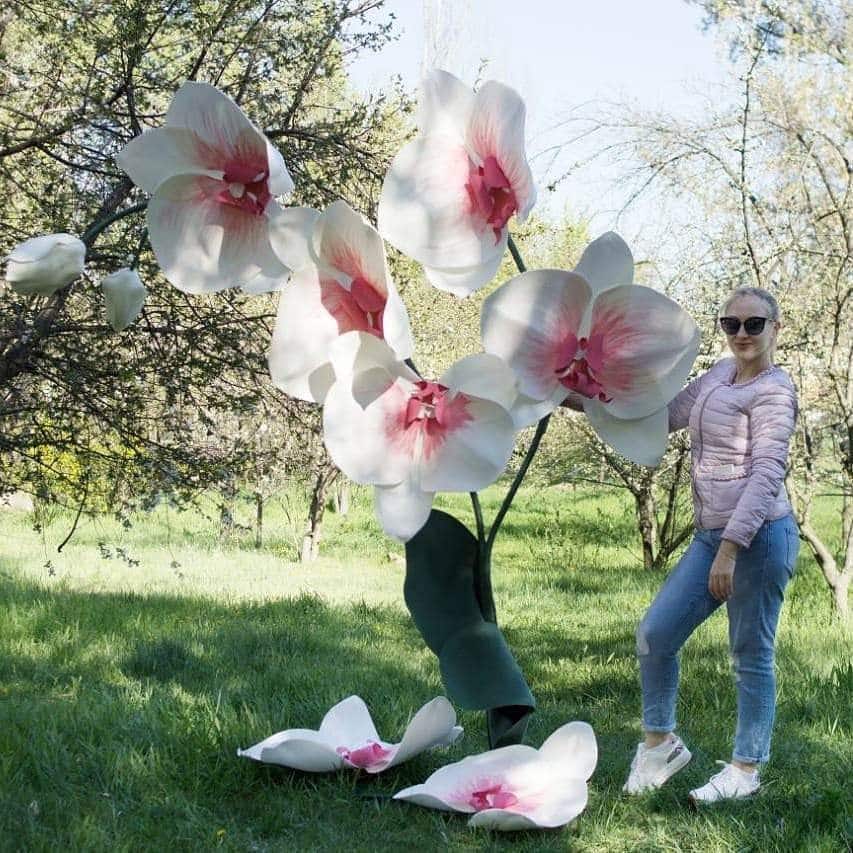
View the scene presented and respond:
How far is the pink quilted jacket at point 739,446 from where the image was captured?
3047mm

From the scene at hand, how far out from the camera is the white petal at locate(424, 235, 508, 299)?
1028 mm

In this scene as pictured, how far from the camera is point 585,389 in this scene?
1.03 metres

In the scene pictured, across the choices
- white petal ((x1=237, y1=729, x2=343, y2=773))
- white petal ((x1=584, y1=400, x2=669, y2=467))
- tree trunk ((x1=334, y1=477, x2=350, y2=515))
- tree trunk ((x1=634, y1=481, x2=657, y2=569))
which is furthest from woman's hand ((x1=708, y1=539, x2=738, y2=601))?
tree trunk ((x1=334, y1=477, x2=350, y2=515))

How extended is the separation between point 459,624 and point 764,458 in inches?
77.4

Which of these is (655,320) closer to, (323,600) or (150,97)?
(150,97)

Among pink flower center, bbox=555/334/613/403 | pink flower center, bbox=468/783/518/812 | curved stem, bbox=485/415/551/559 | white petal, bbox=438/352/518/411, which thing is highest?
pink flower center, bbox=555/334/613/403

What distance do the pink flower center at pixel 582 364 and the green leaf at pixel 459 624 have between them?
31 cm

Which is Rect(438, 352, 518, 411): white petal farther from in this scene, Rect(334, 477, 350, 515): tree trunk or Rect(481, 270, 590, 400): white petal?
Rect(334, 477, 350, 515): tree trunk

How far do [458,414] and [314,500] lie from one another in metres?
9.47

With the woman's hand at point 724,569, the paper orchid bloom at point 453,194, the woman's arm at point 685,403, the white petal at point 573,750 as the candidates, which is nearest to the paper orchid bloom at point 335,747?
the woman's hand at point 724,569

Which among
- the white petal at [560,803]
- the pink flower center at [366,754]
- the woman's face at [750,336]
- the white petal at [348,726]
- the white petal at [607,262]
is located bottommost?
the pink flower center at [366,754]

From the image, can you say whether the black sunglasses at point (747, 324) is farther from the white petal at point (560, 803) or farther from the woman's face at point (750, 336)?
the white petal at point (560, 803)

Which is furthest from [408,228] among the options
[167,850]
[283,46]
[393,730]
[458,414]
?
[283,46]

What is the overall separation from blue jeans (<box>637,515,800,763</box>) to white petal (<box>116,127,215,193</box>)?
8.04ft
